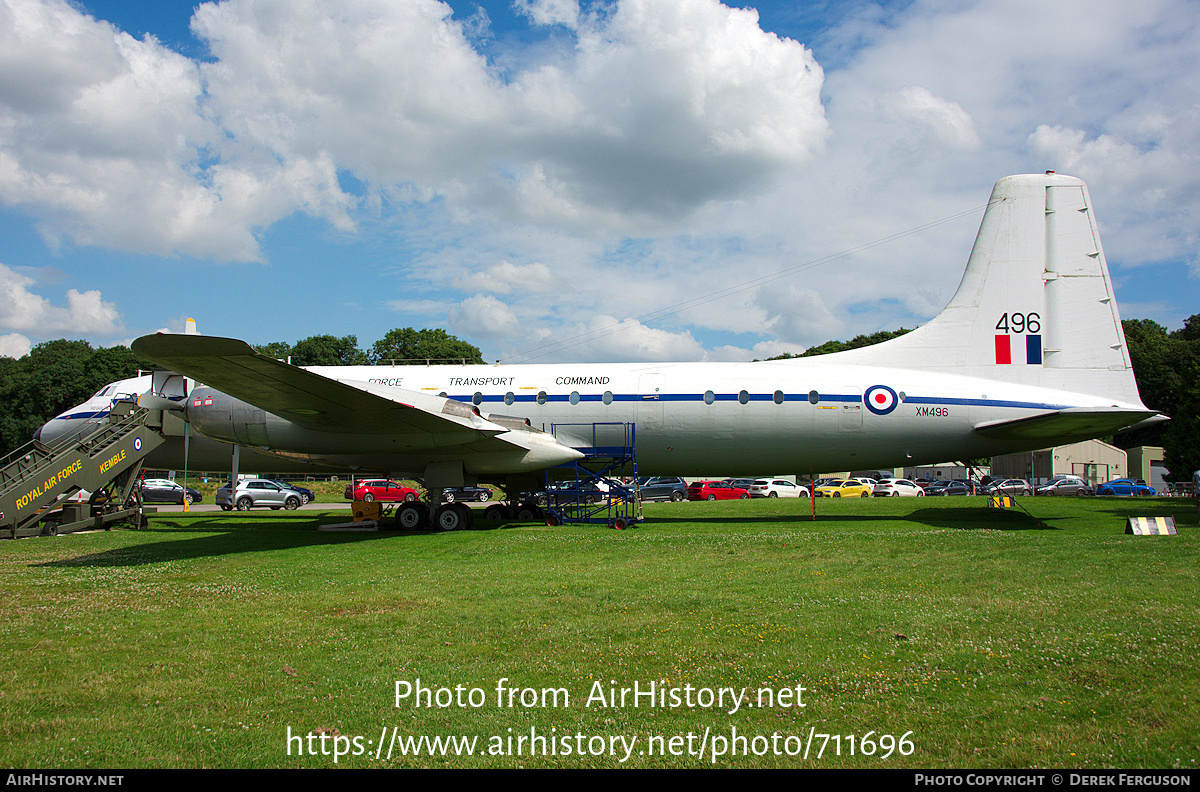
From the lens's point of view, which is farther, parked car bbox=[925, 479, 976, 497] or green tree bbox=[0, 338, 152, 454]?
green tree bbox=[0, 338, 152, 454]

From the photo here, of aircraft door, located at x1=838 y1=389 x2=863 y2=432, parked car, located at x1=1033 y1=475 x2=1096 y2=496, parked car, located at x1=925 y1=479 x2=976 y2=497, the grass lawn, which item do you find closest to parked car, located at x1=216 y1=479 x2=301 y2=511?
the grass lawn

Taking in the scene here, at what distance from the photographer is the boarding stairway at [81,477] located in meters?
15.4

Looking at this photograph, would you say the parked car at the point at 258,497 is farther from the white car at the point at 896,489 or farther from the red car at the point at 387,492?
the white car at the point at 896,489

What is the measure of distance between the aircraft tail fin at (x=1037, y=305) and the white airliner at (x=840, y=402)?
0.03m

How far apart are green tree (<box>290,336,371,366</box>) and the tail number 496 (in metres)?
85.2

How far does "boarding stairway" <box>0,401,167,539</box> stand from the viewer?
50.5 ft

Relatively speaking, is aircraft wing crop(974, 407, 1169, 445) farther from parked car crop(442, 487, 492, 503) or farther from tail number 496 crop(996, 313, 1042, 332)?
parked car crop(442, 487, 492, 503)

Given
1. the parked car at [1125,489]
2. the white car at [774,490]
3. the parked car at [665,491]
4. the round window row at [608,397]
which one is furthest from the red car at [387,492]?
the parked car at [1125,489]

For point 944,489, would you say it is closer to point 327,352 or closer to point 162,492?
point 162,492

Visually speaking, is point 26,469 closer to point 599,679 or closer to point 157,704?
point 157,704

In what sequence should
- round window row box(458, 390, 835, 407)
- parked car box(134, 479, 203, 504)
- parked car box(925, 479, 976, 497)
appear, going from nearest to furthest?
round window row box(458, 390, 835, 407), parked car box(134, 479, 203, 504), parked car box(925, 479, 976, 497)

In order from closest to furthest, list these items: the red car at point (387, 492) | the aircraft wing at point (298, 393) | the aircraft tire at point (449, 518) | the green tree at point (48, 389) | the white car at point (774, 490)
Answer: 1. the aircraft wing at point (298, 393)
2. the aircraft tire at point (449, 518)
3. the red car at point (387, 492)
4. the white car at point (774, 490)
5. the green tree at point (48, 389)

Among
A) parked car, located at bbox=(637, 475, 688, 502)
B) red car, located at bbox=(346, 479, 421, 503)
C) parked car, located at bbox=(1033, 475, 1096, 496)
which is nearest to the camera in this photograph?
red car, located at bbox=(346, 479, 421, 503)

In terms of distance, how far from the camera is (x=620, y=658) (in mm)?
5547
